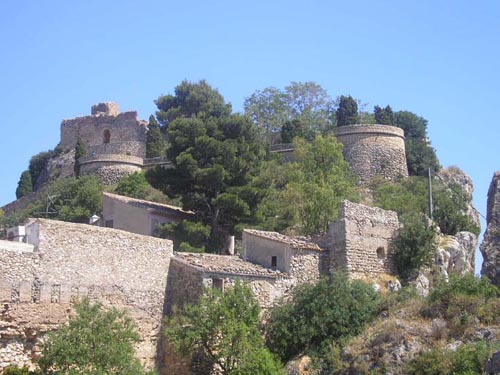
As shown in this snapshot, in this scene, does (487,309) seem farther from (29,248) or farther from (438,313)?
(29,248)

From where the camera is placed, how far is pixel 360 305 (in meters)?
27.3

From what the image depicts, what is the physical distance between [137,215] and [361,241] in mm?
13490

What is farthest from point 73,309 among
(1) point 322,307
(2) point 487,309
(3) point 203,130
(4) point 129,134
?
(4) point 129,134

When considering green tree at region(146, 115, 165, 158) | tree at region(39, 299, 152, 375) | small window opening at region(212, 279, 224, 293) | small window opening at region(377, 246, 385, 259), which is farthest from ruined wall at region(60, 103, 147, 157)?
tree at region(39, 299, 152, 375)

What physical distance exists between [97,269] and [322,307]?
22.9ft

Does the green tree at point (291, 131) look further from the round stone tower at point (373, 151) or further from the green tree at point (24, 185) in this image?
the green tree at point (24, 185)

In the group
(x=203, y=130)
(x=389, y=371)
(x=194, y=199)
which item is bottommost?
(x=389, y=371)

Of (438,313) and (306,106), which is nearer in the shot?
(438,313)

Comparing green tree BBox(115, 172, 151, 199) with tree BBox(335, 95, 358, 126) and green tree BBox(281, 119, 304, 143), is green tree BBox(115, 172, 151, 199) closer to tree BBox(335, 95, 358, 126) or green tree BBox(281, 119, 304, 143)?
green tree BBox(281, 119, 304, 143)

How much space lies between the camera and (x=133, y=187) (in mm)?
55094

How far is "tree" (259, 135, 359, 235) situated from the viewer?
124ft

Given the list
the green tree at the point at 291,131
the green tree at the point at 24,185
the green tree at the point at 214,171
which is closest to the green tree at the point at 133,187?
the green tree at the point at 291,131

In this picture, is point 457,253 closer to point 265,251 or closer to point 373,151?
point 265,251

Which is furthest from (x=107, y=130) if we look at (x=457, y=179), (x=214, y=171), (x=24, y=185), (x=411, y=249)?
(x=411, y=249)
